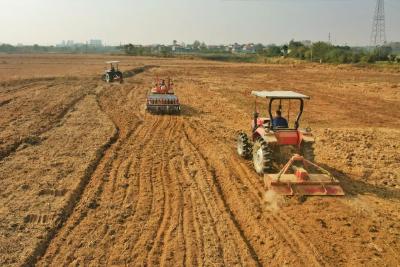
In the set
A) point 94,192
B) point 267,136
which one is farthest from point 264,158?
point 94,192

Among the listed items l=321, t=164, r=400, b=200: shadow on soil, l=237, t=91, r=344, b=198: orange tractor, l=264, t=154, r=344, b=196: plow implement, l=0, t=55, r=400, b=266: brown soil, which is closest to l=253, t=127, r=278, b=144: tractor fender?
l=237, t=91, r=344, b=198: orange tractor

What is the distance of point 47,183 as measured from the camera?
9.29 meters

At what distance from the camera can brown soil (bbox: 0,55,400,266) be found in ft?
21.7

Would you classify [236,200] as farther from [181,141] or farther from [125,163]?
[181,141]

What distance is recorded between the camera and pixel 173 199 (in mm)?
8703

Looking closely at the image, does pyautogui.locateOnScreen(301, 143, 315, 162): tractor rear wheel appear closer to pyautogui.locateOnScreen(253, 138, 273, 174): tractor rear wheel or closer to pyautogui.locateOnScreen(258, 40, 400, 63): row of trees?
pyautogui.locateOnScreen(253, 138, 273, 174): tractor rear wheel

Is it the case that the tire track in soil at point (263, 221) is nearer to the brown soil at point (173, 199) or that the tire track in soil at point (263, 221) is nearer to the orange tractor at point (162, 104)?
the brown soil at point (173, 199)

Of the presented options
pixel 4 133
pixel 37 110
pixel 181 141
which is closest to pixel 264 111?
pixel 181 141

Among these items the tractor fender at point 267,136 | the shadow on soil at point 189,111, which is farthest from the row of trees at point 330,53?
the tractor fender at point 267,136

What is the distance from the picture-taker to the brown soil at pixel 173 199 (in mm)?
6621

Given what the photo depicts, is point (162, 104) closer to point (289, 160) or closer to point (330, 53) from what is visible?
point (289, 160)

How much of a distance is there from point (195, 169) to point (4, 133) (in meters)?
7.03

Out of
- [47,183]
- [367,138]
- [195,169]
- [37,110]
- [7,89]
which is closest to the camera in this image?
[47,183]

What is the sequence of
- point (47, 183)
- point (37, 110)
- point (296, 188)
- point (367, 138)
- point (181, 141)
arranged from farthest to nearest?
1. point (37, 110)
2. point (367, 138)
3. point (181, 141)
4. point (47, 183)
5. point (296, 188)
